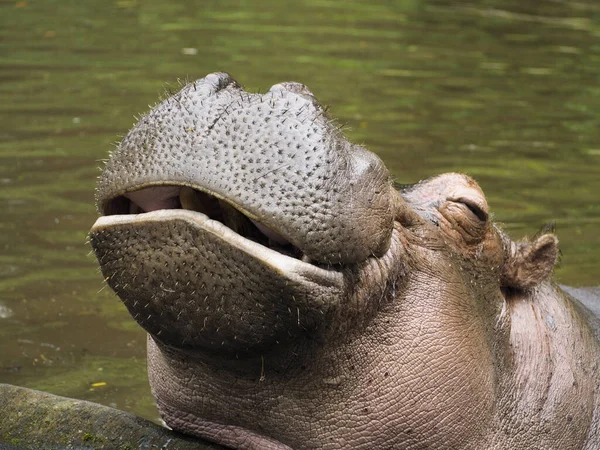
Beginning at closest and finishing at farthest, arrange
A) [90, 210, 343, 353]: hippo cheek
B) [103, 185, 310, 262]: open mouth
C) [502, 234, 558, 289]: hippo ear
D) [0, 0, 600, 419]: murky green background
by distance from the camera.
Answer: [90, 210, 343, 353]: hippo cheek < [103, 185, 310, 262]: open mouth < [502, 234, 558, 289]: hippo ear < [0, 0, 600, 419]: murky green background

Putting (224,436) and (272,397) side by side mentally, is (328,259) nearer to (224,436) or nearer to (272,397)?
(272,397)

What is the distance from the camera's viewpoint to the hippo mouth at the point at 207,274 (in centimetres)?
278

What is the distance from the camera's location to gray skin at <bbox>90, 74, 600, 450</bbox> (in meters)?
2.83

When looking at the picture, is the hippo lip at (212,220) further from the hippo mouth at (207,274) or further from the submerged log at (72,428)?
the submerged log at (72,428)

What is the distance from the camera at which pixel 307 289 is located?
2863 mm

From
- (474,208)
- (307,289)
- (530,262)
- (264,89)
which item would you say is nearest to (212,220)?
(307,289)

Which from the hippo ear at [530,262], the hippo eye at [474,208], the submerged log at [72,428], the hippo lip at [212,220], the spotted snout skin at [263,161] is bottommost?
the submerged log at [72,428]

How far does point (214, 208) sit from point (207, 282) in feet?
0.83

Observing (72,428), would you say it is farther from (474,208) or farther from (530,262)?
(530,262)

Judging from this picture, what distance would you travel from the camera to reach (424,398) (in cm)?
332

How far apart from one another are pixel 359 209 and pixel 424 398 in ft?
2.28

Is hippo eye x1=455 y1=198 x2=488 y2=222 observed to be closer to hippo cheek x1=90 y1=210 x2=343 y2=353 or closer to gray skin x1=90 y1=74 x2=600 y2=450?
gray skin x1=90 y1=74 x2=600 y2=450

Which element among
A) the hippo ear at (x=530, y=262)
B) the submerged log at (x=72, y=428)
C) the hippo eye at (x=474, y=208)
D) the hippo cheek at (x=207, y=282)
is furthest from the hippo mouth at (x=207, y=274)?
the hippo ear at (x=530, y=262)

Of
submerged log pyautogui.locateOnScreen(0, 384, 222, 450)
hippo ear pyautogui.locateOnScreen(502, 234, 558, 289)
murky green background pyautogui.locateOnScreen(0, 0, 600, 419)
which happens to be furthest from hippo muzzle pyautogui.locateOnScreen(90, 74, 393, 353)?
hippo ear pyautogui.locateOnScreen(502, 234, 558, 289)
